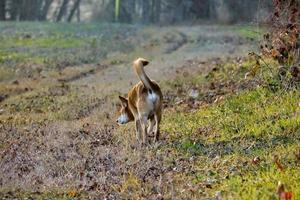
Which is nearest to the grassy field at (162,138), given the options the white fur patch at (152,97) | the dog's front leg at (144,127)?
the dog's front leg at (144,127)

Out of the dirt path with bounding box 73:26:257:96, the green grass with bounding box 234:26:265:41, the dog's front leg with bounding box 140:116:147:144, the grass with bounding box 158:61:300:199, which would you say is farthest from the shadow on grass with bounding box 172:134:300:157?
the dirt path with bounding box 73:26:257:96

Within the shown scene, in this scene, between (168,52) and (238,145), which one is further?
(168,52)

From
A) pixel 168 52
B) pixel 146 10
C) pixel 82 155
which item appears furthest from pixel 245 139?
pixel 146 10

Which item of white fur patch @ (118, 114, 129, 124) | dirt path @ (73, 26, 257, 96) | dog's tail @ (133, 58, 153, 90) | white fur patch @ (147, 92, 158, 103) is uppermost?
dog's tail @ (133, 58, 153, 90)

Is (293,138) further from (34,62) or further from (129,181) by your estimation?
(34,62)

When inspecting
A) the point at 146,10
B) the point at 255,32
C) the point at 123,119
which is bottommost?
the point at 146,10

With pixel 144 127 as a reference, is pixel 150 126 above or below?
below

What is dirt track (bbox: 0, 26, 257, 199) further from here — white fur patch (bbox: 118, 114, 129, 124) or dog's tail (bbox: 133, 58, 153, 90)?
dog's tail (bbox: 133, 58, 153, 90)

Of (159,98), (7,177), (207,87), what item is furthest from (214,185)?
(207,87)

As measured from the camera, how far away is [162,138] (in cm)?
1309

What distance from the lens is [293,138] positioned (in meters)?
11.0

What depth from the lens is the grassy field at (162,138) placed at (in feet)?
31.2

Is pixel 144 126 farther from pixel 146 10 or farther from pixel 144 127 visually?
pixel 146 10

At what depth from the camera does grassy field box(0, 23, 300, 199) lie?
9500mm
